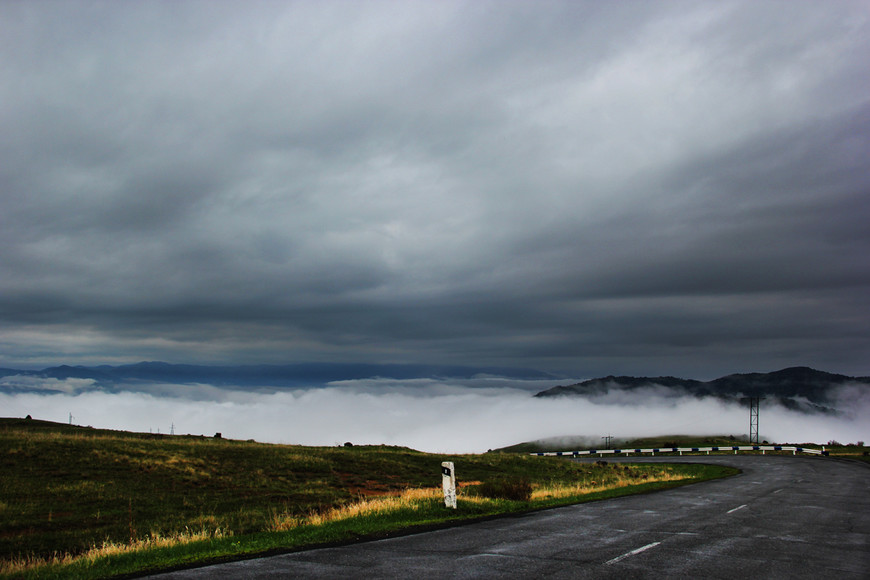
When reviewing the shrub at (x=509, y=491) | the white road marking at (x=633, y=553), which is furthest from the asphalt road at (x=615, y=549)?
the shrub at (x=509, y=491)

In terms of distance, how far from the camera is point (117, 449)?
38562mm

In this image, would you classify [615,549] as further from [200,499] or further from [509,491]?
[200,499]

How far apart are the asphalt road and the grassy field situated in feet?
5.62

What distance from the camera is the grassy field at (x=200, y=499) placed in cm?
1307

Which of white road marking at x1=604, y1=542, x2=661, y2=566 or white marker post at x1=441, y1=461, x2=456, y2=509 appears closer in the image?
white road marking at x1=604, y1=542, x2=661, y2=566

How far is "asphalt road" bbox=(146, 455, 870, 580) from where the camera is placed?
9852 mm

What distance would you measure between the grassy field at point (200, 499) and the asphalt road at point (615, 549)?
5.62 ft

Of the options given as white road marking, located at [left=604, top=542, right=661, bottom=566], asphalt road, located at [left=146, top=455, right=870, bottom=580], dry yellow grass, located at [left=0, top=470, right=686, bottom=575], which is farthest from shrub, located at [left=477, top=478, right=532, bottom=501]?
white road marking, located at [left=604, top=542, right=661, bottom=566]

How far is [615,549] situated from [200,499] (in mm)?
20547

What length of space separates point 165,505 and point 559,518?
54.4ft

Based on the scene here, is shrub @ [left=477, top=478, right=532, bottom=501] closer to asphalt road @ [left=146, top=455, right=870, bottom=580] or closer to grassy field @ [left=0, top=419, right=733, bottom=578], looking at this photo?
grassy field @ [left=0, top=419, right=733, bottom=578]

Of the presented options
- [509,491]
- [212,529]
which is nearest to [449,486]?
[509,491]

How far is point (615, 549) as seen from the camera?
11.8 meters

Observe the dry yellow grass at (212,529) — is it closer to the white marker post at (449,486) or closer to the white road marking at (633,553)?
the white marker post at (449,486)
